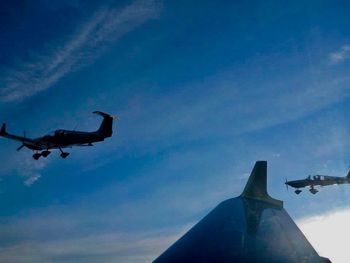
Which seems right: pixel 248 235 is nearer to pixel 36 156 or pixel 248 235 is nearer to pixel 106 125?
pixel 36 156

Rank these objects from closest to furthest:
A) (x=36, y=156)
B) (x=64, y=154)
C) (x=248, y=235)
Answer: (x=248, y=235), (x=64, y=154), (x=36, y=156)

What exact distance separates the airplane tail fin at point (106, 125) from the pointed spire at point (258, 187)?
49.0 m

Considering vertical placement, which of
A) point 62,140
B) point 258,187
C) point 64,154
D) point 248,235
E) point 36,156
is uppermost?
point 62,140

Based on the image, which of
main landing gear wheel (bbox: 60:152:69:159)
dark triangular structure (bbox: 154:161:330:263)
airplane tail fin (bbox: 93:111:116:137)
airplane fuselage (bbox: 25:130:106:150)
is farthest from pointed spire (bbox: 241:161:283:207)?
airplane tail fin (bbox: 93:111:116:137)

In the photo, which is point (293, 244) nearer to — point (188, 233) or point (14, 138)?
point (188, 233)

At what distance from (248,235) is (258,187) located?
2.78m

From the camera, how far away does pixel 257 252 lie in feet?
20.0

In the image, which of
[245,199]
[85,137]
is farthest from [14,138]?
[245,199]

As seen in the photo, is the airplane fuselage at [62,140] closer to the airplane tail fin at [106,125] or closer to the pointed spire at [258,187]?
the airplane tail fin at [106,125]

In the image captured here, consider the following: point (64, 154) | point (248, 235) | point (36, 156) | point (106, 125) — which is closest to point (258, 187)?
point (248, 235)

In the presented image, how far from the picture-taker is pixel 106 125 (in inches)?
2279

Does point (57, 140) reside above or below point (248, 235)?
above

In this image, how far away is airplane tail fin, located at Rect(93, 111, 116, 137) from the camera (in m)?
56.9

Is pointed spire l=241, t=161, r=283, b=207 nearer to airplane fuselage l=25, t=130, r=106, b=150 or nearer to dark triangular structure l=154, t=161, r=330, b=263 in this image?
dark triangular structure l=154, t=161, r=330, b=263
